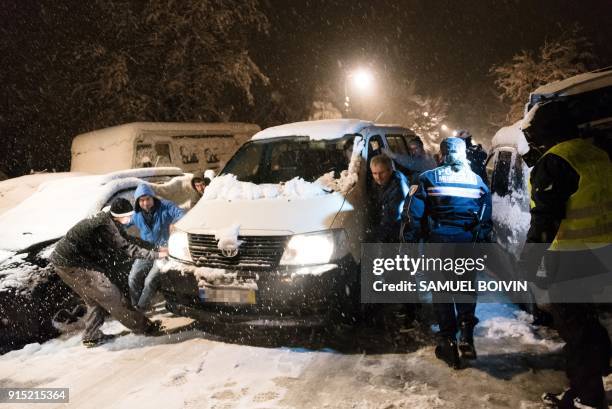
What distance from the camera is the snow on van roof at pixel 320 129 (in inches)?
195

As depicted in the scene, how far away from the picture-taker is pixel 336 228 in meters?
3.70

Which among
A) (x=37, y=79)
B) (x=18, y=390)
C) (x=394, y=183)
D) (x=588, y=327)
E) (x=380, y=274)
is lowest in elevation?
(x=18, y=390)

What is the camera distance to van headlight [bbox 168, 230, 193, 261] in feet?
13.3

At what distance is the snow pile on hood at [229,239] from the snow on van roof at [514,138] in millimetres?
2834

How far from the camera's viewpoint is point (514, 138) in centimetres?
468

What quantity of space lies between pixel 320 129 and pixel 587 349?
11.2 ft

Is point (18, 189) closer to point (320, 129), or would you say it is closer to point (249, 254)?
point (320, 129)

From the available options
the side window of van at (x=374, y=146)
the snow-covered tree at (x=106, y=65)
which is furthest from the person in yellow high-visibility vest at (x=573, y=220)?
the snow-covered tree at (x=106, y=65)

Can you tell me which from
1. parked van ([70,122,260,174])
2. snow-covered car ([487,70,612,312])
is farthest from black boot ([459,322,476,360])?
parked van ([70,122,260,174])

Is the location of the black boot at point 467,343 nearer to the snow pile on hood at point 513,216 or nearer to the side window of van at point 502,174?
the snow pile on hood at point 513,216

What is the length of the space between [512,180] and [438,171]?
1445 mm

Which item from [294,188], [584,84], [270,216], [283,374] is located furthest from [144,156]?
[584,84]

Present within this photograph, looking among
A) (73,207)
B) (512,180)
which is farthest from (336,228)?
(73,207)

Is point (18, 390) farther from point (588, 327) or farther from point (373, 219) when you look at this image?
point (588, 327)
